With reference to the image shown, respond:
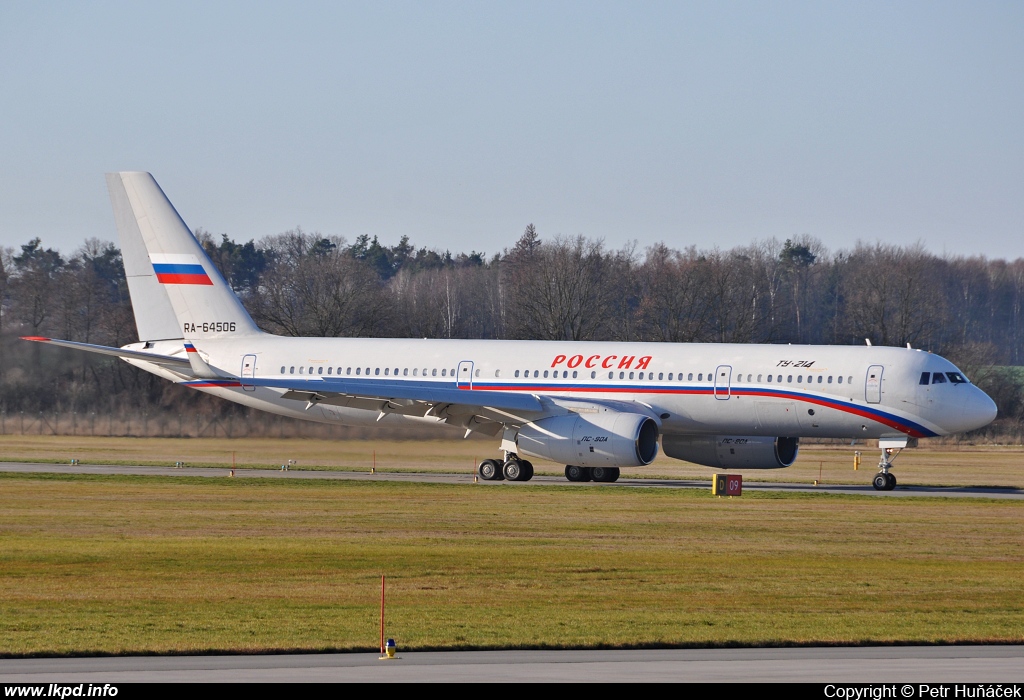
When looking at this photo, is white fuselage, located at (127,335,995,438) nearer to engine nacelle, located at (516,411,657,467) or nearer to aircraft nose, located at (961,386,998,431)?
aircraft nose, located at (961,386,998,431)

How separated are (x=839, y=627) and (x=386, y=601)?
6.01 meters

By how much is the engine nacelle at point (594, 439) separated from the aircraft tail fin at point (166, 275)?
12625 mm

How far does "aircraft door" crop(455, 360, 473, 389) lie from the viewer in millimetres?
38531

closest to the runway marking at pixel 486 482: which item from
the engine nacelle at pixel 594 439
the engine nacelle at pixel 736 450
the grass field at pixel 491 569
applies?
the engine nacelle at pixel 736 450

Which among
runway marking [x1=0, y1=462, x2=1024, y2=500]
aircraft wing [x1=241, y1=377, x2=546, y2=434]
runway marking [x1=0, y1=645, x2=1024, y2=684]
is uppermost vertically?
aircraft wing [x1=241, y1=377, x2=546, y2=434]

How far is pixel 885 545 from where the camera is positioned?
24.1m

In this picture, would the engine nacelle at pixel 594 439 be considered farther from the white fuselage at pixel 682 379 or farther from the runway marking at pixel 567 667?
the runway marking at pixel 567 667

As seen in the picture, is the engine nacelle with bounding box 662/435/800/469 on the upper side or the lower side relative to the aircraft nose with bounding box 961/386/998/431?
lower

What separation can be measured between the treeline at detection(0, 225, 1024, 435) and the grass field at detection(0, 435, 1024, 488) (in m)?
1.84

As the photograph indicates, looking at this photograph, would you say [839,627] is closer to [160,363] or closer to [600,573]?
[600,573]

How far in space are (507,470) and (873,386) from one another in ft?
34.8

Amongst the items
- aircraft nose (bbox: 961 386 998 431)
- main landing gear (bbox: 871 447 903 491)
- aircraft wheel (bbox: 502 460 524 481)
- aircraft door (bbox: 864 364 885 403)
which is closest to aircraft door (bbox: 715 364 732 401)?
aircraft door (bbox: 864 364 885 403)

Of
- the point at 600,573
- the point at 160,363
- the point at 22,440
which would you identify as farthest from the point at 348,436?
the point at 600,573

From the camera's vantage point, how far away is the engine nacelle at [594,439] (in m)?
34.1
